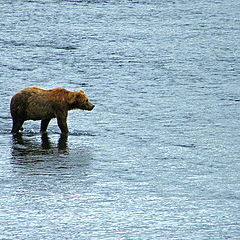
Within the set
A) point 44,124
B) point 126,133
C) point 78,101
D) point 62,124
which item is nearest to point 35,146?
point 62,124

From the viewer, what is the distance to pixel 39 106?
13.2 metres

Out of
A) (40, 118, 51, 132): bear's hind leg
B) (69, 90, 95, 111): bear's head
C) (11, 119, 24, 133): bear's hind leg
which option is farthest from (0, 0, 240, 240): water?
(69, 90, 95, 111): bear's head

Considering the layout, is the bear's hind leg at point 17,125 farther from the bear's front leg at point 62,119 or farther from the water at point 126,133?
the bear's front leg at point 62,119

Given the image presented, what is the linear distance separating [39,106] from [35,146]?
3.91ft

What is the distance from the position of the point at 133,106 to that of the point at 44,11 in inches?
593

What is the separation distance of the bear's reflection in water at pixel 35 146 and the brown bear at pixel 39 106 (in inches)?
11.0

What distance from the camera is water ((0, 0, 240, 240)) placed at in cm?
866

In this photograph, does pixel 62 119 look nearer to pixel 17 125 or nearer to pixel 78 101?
pixel 78 101

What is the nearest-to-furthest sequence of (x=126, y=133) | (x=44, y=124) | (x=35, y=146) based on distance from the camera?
(x=35, y=146)
(x=126, y=133)
(x=44, y=124)

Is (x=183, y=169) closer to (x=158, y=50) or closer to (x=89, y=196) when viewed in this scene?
(x=89, y=196)

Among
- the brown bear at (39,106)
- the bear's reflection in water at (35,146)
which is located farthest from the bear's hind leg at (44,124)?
the bear's reflection in water at (35,146)

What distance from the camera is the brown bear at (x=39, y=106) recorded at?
1325cm

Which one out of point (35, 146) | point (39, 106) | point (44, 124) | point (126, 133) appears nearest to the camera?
point (35, 146)

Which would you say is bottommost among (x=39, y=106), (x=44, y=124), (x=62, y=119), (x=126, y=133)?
(x=126, y=133)
